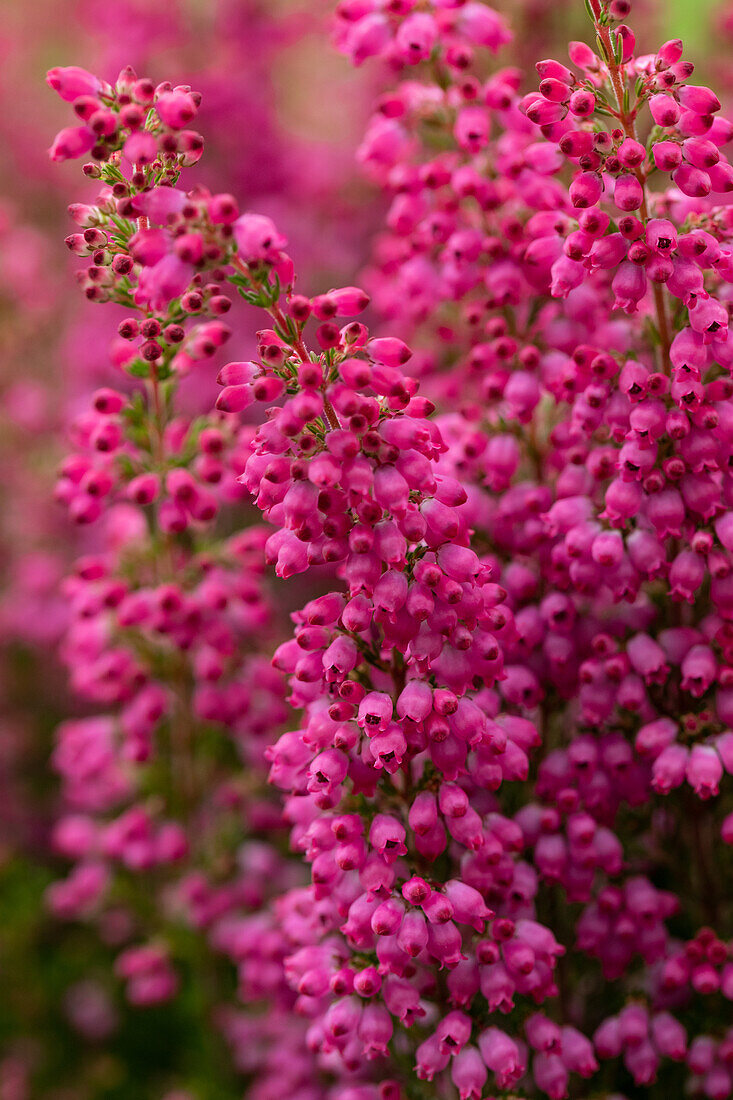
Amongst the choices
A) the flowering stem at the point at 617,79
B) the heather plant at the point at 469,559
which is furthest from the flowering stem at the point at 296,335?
the flowering stem at the point at 617,79

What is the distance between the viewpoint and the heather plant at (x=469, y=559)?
3.88 ft

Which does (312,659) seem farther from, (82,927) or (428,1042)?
(82,927)

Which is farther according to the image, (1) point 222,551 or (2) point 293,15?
(2) point 293,15

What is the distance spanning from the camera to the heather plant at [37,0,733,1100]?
1.18m

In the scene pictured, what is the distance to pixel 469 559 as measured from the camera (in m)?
1.19

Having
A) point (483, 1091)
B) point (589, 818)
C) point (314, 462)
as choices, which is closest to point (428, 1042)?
point (483, 1091)

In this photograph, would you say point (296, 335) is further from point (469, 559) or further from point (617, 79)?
point (617, 79)

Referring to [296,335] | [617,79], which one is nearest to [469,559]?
[296,335]

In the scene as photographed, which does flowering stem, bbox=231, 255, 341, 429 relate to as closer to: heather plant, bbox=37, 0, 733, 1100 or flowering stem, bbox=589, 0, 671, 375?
heather plant, bbox=37, 0, 733, 1100

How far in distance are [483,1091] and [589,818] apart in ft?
1.25

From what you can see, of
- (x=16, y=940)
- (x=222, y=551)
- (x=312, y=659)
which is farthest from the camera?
(x=16, y=940)

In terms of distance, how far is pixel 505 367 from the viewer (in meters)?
1.59

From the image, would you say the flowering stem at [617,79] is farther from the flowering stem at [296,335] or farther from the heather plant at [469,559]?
the flowering stem at [296,335]

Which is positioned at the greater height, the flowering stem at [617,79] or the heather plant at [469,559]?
the flowering stem at [617,79]
